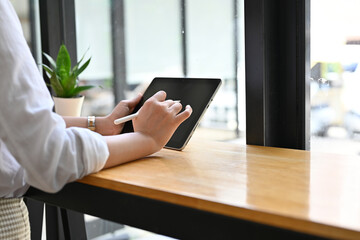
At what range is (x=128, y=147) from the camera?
47.0 inches

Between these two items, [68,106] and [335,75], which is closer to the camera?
[335,75]

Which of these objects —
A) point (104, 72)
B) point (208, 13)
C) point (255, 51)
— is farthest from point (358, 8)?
point (104, 72)

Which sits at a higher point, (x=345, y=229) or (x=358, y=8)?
(x=358, y=8)

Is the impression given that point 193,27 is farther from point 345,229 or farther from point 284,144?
point 345,229

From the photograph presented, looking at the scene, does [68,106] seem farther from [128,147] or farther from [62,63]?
[128,147]

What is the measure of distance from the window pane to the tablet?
1.16 feet

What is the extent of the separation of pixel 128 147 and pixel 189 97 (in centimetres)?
33

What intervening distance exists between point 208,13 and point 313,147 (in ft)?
2.12

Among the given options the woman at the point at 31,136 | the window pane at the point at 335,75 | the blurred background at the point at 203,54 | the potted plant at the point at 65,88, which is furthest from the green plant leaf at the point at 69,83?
the window pane at the point at 335,75

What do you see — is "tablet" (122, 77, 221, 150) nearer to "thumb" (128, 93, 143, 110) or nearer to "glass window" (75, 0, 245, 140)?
"thumb" (128, 93, 143, 110)

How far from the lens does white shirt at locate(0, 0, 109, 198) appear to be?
94cm

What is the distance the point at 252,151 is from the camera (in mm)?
1389

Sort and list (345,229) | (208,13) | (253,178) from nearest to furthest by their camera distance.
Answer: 1. (345,229)
2. (253,178)
3. (208,13)

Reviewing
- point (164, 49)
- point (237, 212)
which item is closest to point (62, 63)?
point (164, 49)
